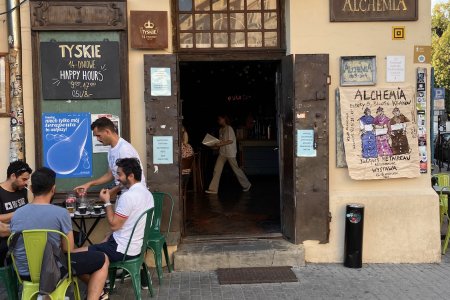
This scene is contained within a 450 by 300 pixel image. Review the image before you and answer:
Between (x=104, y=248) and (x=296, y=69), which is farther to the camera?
(x=296, y=69)

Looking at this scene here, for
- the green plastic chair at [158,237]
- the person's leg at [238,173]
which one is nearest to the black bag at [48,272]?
the green plastic chair at [158,237]

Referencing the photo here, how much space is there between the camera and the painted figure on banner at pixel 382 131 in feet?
18.9

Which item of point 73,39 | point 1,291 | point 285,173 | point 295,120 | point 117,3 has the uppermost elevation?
point 117,3

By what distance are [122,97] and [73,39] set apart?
33.8 inches

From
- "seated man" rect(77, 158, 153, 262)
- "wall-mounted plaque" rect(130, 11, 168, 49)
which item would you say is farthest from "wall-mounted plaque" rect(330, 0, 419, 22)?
"seated man" rect(77, 158, 153, 262)

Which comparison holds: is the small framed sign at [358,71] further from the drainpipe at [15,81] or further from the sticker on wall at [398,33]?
the drainpipe at [15,81]

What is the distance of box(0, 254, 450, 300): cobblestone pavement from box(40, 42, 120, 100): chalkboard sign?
2.19m

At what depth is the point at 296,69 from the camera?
5.62m

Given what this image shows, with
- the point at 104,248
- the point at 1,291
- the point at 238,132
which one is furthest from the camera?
the point at 238,132

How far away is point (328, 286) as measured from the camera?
199 inches

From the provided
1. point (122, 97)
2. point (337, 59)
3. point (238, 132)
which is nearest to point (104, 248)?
point (122, 97)

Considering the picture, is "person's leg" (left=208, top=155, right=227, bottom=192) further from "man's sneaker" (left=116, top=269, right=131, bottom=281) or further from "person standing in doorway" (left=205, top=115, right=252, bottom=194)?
"man's sneaker" (left=116, top=269, right=131, bottom=281)

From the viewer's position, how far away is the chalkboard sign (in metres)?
5.52

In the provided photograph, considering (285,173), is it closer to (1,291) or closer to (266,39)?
(266,39)
